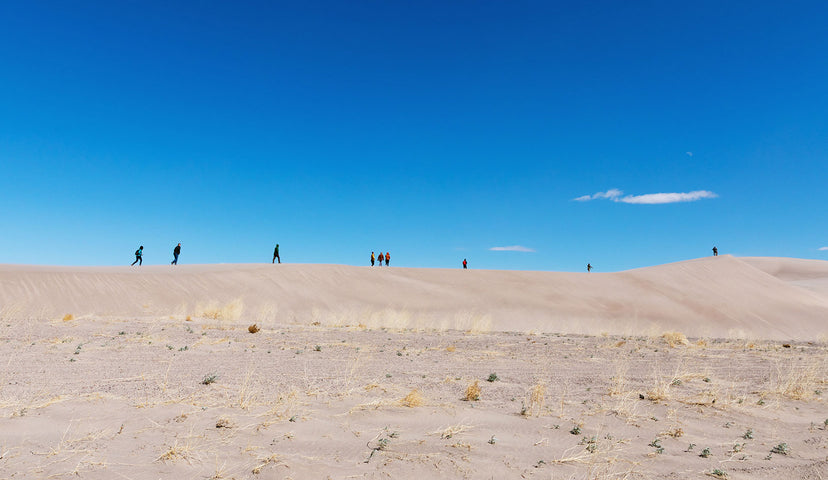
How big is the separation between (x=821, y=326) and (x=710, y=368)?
26167 mm

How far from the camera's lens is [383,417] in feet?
18.9

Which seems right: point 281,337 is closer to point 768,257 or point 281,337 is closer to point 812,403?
point 812,403

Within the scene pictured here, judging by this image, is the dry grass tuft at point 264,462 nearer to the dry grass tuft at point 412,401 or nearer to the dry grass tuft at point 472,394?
the dry grass tuft at point 412,401

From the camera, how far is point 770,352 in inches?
549

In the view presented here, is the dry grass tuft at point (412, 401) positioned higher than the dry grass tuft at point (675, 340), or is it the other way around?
the dry grass tuft at point (675, 340)

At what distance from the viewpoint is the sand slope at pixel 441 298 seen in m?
21.8

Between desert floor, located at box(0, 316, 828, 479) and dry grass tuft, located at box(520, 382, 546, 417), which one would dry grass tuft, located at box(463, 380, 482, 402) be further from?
dry grass tuft, located at box(520, 382, 546, 417)

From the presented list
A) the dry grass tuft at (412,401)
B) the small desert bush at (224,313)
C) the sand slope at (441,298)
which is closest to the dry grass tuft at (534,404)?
the dry grass tuft at (412,401)

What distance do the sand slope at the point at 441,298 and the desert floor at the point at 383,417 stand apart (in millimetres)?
10066

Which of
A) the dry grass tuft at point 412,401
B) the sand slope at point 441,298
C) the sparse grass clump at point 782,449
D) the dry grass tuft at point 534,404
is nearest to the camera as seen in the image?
the sparse grass clump at point 782,449

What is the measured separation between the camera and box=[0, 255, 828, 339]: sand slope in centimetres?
2177

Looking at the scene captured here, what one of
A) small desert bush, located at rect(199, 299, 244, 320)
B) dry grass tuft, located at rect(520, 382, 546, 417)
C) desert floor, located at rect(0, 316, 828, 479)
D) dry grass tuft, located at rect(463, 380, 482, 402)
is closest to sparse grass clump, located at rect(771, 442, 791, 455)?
desert floor, located at rect(0, 316, 828, 479)

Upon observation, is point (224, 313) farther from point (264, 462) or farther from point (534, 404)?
point (264, 462)

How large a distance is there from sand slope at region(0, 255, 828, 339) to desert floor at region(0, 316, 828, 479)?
10066 millimetres
